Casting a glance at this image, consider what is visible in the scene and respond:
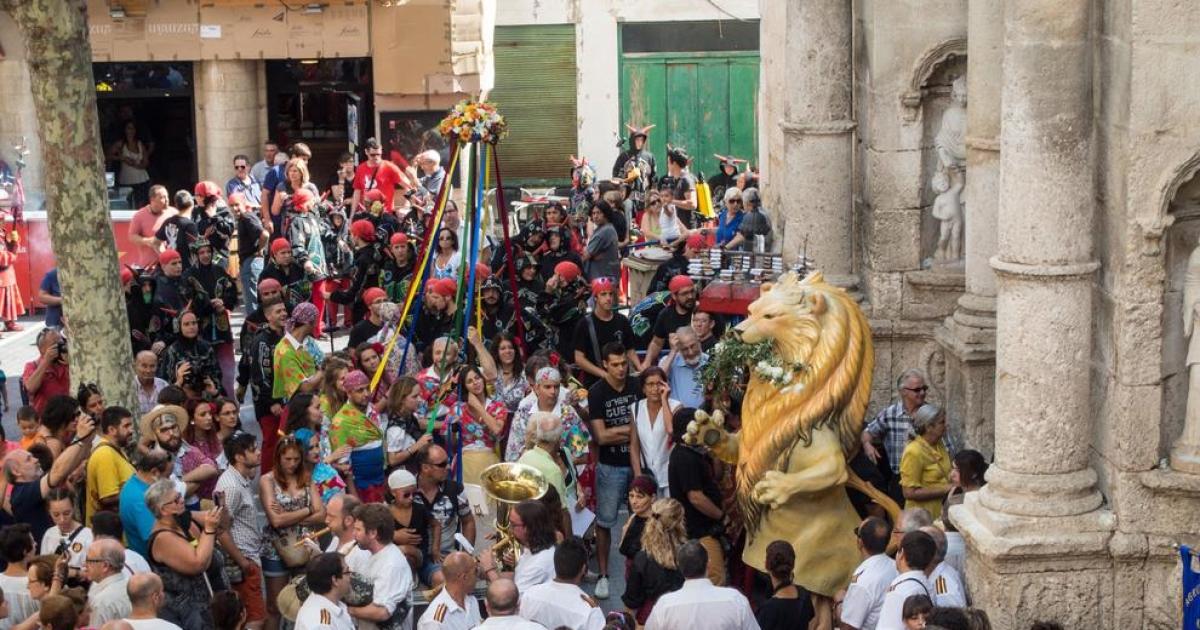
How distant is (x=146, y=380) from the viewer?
1619cm

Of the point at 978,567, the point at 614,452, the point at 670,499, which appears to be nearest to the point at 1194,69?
the point at 978,567

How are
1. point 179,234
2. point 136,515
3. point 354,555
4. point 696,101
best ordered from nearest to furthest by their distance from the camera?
point 354,555, point 136,515, point 179,234, point 696,101

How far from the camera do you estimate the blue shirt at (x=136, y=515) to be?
40.9 ft

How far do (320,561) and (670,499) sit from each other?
225 centimetres

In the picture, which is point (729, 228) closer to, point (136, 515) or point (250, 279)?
point (250, 279)

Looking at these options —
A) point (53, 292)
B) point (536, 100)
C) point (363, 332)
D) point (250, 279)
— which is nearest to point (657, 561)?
point (363, 332)

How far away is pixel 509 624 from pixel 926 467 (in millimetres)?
3606

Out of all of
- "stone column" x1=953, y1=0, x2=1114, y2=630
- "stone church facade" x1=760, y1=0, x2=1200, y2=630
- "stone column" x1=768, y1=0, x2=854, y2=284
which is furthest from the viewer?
"stone column" x1=768, y1=0, x2=854, y2=284

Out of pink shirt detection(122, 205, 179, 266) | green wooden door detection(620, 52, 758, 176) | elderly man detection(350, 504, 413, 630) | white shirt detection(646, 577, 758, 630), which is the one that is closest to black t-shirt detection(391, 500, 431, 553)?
elderly man detection(350, 504, 413, 630)

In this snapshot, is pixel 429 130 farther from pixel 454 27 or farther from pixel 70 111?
pixel 70 111

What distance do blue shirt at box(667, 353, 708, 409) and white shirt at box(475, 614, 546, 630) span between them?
199 inches

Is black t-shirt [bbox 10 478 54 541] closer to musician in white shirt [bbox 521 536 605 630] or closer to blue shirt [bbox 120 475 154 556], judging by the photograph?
blue shirt [bbox 120 475 154 556]

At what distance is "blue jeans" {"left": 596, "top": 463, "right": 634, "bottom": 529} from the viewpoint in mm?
14664

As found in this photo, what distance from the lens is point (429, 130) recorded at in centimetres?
2847
